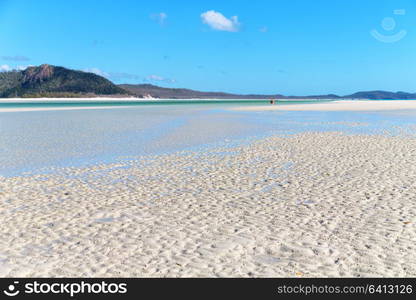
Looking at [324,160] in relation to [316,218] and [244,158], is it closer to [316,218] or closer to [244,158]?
[244,158]

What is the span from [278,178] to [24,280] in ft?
24.8

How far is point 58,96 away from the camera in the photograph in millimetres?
181375

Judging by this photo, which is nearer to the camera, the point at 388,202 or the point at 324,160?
the point at 388,202

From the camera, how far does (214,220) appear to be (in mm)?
7551

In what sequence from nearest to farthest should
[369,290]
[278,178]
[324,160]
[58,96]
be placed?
[369,290] < [278,178] < [324,160] < [58,96]

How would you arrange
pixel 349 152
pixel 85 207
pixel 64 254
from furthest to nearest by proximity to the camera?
1. pixel 349 152
2. pixel 85 207
3. pixel 64 254

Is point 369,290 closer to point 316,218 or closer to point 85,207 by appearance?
point 316,218

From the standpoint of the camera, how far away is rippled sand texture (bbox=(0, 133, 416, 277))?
5551 mm

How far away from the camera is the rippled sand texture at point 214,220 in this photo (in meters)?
5.55

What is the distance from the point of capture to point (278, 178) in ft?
36.8

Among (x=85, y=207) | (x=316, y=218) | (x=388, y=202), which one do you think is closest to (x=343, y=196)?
(x=388, y=202)

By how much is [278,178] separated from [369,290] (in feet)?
20.9

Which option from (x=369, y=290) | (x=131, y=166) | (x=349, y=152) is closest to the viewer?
(x=369, y=290)

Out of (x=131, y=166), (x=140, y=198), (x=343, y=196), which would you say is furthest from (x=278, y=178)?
(x=131, y=166)
